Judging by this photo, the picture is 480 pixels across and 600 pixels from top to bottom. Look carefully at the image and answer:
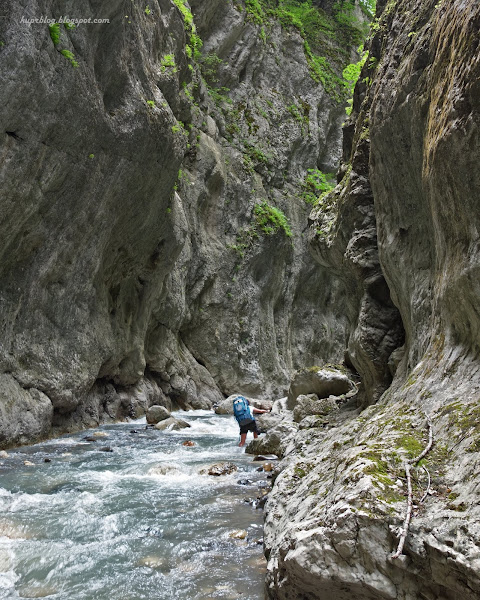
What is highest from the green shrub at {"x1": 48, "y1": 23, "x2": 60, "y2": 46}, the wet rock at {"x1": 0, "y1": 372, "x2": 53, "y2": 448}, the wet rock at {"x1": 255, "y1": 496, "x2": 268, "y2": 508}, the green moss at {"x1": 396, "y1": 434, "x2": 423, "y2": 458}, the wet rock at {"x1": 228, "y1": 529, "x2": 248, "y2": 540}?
the green shrub at {"x1": 48, "y1": 23, "x2": 60, "y2": 46}

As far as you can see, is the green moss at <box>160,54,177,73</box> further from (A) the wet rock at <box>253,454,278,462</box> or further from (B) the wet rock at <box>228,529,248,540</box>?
(B) the wet rock at <box>228,529,248,540</box>

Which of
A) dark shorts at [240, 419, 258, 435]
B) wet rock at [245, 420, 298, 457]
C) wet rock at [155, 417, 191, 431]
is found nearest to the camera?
wet rock at [245, 420, 298, 457]

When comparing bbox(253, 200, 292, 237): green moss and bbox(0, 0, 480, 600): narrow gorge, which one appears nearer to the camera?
bbox(0, 0, 480, 600): narrow gorge

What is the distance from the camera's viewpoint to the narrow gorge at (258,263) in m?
3.46

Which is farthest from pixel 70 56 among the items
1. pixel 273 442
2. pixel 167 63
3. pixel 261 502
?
pixel 261 502

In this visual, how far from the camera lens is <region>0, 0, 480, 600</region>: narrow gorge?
11.3 ft

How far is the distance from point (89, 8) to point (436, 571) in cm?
1409

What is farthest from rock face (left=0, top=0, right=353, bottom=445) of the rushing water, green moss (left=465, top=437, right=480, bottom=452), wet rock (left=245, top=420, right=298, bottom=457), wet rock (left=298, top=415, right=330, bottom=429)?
green moss (left=465, top=437, right=480, bottom=452)

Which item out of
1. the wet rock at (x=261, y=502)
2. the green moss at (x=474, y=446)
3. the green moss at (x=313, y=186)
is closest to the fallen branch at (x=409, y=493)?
the green moss at (x=474, y=446)

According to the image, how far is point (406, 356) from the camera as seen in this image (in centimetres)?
773

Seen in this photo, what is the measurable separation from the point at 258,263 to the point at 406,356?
72.2 feet

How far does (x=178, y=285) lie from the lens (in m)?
23.0

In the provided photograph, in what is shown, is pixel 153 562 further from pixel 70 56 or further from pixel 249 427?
pixel 70 56

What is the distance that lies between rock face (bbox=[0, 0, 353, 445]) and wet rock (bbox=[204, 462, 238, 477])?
5.29m
